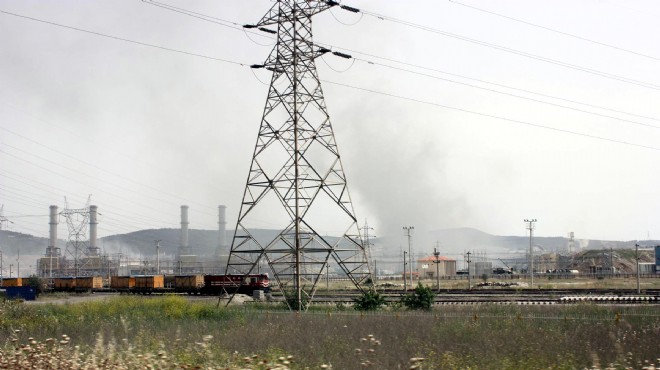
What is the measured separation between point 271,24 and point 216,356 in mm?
26910

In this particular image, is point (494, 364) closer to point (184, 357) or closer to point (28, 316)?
point (184, 357)

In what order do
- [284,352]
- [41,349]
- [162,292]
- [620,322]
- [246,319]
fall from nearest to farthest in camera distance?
[41,349]
[284,352]
[620,322]
[246,319]
[162,292]

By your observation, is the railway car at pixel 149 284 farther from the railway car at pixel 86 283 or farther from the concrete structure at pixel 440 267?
the concrete structure at pixel 440 267

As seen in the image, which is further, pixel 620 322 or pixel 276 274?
pixel 276 274

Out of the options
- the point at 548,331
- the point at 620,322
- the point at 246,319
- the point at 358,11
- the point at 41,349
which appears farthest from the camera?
the point at 358,11

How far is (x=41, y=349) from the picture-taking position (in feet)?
45.8

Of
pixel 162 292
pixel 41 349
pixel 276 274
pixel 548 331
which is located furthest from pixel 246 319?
pixel 162 292

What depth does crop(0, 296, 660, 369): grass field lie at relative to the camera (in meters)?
13.7

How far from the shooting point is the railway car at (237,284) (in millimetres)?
66694

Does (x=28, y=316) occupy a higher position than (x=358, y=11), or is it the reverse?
(x=358, y=11)

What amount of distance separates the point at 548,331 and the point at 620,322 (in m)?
3.39

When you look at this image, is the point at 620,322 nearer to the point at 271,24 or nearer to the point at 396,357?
the point at 396,357

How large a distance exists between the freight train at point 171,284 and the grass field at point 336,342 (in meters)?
35.4

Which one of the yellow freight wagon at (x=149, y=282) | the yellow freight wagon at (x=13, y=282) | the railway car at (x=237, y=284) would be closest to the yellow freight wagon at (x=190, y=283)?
the railway car at (x=237, y=284)
